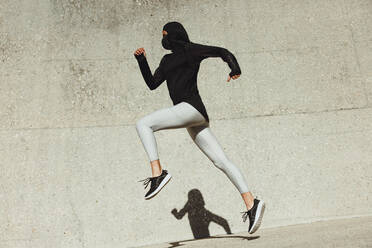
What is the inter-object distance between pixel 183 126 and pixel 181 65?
1.84 feet

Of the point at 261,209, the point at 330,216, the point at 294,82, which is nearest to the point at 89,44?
the point at 294,82

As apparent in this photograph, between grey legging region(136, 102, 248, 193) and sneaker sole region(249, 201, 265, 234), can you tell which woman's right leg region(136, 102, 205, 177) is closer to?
grey legging region(136, 102, 248, 193)

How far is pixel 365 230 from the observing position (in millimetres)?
3619

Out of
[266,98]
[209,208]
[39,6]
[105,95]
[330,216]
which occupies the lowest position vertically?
[330,216]

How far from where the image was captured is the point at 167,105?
633cm

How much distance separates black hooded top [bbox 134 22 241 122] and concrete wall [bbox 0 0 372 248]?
2.60 meters

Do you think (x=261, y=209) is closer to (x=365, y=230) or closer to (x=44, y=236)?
(x=365, y=230)

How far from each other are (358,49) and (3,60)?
227 inches

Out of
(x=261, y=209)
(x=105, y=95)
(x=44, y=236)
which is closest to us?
(x=261, y=209)

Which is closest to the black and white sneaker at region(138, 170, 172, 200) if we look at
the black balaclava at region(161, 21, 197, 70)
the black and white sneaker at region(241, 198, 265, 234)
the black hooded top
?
the black hooded top

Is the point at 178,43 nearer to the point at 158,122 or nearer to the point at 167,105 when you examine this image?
the point at 158,122

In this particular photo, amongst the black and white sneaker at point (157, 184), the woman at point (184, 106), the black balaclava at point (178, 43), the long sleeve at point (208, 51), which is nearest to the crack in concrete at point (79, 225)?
the woman at point (184, 106)

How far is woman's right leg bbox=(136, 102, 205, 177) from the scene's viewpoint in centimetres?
344

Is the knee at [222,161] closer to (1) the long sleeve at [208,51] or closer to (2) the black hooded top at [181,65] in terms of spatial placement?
(2) the black hooded top at [181,65]
